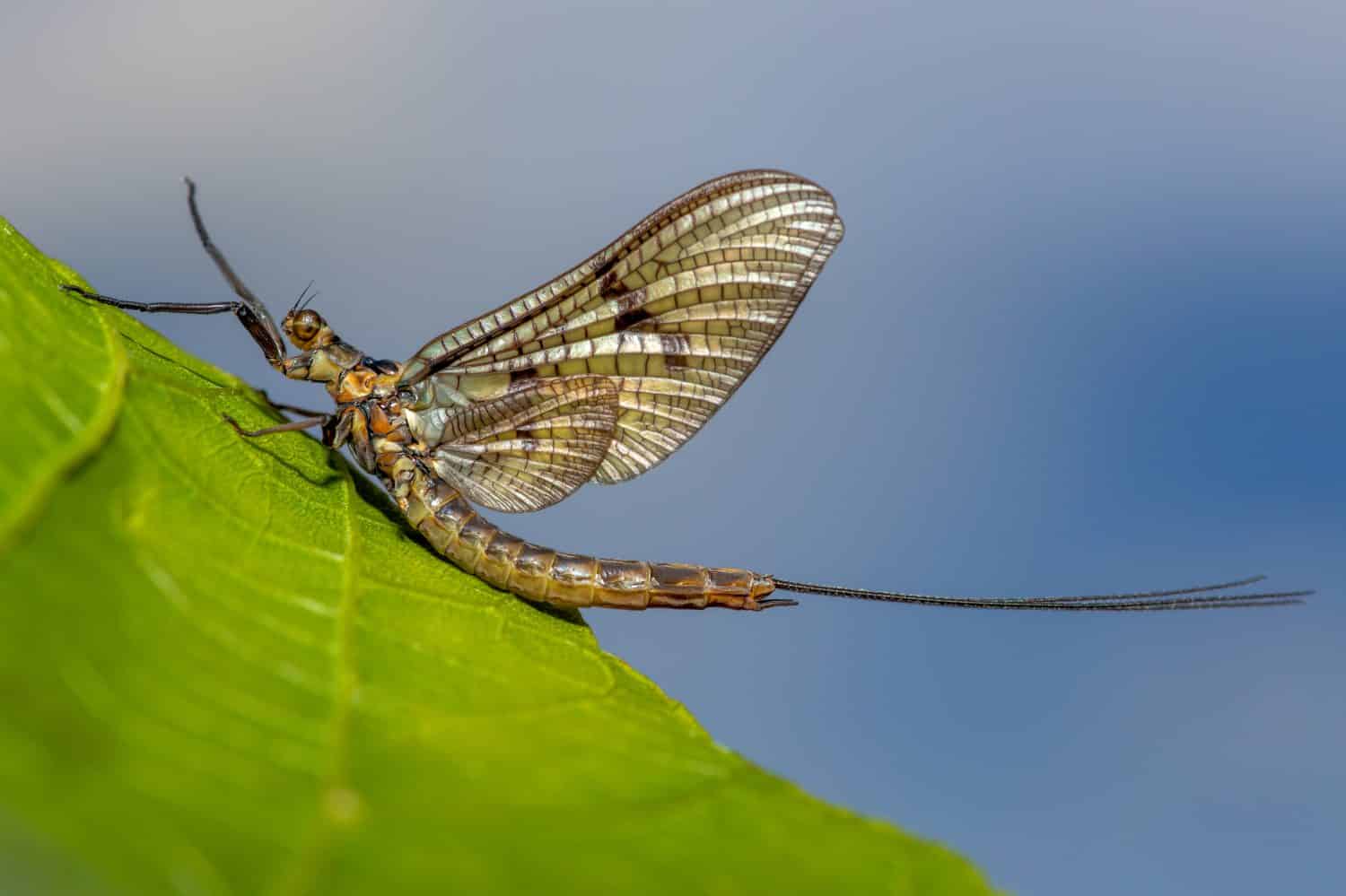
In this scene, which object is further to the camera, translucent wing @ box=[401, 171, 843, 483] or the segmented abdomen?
translucent wing @ box=[401, 171, 843, 483]

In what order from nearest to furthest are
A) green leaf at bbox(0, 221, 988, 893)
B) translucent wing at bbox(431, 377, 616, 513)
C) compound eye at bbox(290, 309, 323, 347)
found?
1. green leaf at bbox(0, 221, 988, 893)
2. translucent wing at bbox(431, 377, 616, 513)
3. compound eye at bbox(290, 309, 323, 347)

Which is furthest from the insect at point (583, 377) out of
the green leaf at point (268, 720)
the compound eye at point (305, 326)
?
the green leaf at point (268, 720)

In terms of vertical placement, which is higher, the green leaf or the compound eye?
the compound eye

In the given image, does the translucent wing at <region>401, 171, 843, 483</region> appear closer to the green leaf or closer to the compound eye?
the compound eye

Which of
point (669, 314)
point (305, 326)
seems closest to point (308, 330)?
point (305, 326)

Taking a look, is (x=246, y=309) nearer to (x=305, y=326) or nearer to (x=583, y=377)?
(x=305, y=326)

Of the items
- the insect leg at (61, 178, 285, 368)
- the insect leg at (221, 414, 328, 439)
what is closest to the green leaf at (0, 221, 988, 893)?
the insect leg at (221, 414, 328, 439)

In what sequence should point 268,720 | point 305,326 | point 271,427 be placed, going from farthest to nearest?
point 305,326 → point 271,427 → point 268,720

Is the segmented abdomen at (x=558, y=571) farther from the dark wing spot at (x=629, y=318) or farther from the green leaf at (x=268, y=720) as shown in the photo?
the dark wing spot at (x=629, y=318)
